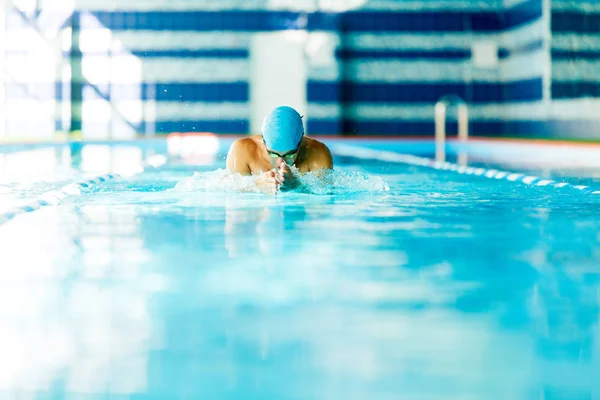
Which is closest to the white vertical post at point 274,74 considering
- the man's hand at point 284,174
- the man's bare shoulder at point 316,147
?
the man's bare shoulder at point 316,147

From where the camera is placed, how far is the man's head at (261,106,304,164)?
6277 mm

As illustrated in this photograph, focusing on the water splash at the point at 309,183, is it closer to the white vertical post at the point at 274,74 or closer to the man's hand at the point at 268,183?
the man's hand at the point at 268,183

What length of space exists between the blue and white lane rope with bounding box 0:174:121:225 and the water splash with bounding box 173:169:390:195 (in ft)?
2.77

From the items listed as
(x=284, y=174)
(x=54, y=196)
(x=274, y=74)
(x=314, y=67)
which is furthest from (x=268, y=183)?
(x=274, y=74)

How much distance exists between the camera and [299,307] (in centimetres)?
293

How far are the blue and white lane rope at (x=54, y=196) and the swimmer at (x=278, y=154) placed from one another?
1262mm

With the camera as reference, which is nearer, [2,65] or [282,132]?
[282,132]

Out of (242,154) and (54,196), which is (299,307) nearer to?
(242,154)

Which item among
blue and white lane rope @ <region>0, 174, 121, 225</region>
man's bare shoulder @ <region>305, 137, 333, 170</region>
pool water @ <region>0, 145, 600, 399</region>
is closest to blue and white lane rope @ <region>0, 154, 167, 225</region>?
blue and white lane rope @ <region>0, 174, 121, 225</region>

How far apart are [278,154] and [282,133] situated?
0.19 metres

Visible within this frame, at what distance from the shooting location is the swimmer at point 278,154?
20.7 feet

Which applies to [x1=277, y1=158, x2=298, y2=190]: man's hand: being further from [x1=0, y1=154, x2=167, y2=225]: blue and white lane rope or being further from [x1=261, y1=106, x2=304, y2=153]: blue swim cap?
[x1=0, y1=154, x2=167, y2=225]: blue and white lane rope

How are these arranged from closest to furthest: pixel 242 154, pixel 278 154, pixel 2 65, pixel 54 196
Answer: pixel 278 154, pixel 242 154, pixel 54 196, pixel 2 65

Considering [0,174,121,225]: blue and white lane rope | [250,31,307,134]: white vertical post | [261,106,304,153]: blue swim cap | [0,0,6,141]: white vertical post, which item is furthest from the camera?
[250,31,307,134]: white vertical post
